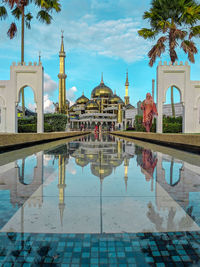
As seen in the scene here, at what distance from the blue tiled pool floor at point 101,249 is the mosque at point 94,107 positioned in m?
64.8

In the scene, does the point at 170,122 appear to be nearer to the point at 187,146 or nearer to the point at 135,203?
the point at 187,146

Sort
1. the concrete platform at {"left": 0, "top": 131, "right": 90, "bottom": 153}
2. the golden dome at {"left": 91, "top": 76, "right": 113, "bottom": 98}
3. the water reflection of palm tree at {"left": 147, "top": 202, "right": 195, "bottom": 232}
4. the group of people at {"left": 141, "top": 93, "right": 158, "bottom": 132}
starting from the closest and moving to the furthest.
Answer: the water reflection of palm tree at {"left": 147, "top": 202, "right": 195, "bottom": 232}, the concrete platform at {"left": 0, "top": 131, "right": 90, "bottom": 153}, the group of people at {"left": 141, "top": 93, "right": 158, "bottom": 132}, the golden dome at {"left": 91, "top": 76, "right": 113, "bottom": 98}

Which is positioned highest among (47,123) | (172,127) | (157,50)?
(157,50)

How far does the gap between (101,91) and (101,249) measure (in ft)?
316

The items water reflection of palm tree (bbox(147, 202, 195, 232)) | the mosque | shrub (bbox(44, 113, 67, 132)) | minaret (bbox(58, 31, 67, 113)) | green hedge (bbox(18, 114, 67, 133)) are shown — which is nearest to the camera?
water reflection of palm tree (bbox(147, 202, 195, 232))

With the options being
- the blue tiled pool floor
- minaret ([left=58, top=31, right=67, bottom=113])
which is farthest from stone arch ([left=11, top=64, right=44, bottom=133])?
minaret ([left=58, top=31, right=67, bottom=113])

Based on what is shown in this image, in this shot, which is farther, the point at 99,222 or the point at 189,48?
the point at 189,48

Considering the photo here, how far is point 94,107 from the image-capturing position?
293ft

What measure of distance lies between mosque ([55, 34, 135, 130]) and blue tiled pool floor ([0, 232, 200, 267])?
64822 millimetres

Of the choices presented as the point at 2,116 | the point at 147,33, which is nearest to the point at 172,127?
the point at 147,33

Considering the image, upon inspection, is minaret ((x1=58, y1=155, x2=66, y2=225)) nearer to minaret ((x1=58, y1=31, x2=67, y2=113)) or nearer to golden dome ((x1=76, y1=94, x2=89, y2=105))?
minaret ((x1=58, y1=31, x2=67, y2=113))

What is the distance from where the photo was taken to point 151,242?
1598 mm

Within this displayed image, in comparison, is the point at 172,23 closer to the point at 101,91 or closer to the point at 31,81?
the point at 31,81

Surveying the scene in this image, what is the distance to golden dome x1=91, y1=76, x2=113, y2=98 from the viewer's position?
94.8 m
